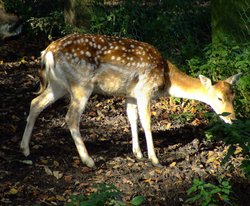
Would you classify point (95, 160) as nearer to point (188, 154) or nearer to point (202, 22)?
point (188, 154)

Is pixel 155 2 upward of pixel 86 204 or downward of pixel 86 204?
downward

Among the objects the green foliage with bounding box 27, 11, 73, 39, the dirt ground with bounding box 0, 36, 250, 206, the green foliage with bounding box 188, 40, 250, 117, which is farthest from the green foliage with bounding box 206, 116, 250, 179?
the green foliage with bounding box 27, 11, 73, 39

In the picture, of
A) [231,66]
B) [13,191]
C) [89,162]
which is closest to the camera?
[13,191]

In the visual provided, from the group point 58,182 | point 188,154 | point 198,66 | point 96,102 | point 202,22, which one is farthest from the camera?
point 202,22

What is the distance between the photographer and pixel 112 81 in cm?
740

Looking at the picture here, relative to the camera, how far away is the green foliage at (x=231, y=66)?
26.3 feet

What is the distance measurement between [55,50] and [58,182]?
172 cm

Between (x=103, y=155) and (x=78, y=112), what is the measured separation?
78 centimetres

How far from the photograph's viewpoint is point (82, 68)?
711cm

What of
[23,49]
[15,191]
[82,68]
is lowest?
[23,49]

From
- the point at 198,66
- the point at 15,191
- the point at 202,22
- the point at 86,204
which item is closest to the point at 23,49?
the point at 202,22

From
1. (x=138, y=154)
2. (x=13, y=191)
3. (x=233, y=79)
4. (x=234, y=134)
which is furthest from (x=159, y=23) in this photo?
(x=234, y=134)

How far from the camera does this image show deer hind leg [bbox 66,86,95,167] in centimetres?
712

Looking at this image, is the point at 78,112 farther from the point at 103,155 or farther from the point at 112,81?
the point at 103,155
